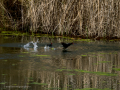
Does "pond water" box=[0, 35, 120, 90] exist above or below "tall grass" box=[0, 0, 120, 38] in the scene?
below

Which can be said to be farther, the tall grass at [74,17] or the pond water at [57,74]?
the tall grass at [74,17]

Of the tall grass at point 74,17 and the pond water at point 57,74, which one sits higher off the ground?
the tall grass at point 74,17

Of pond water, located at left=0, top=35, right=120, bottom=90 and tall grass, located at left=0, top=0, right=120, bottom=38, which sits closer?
pond water, located at left=0, top=35, right=120, bottom=90

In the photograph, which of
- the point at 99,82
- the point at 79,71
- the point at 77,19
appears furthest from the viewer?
the point at 77,19

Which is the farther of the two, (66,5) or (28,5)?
(28,5)

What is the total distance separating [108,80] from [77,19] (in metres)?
9.77

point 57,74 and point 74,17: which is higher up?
point 74,17

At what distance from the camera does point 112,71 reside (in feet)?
21.4

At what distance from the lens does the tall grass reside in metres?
14.2

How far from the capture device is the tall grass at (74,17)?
1420cm

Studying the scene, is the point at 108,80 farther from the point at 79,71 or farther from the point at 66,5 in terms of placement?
the point at 66,5

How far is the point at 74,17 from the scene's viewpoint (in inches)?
612

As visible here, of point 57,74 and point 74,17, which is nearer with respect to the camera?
point 57,74

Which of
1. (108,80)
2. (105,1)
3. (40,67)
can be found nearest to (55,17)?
(105,1)
